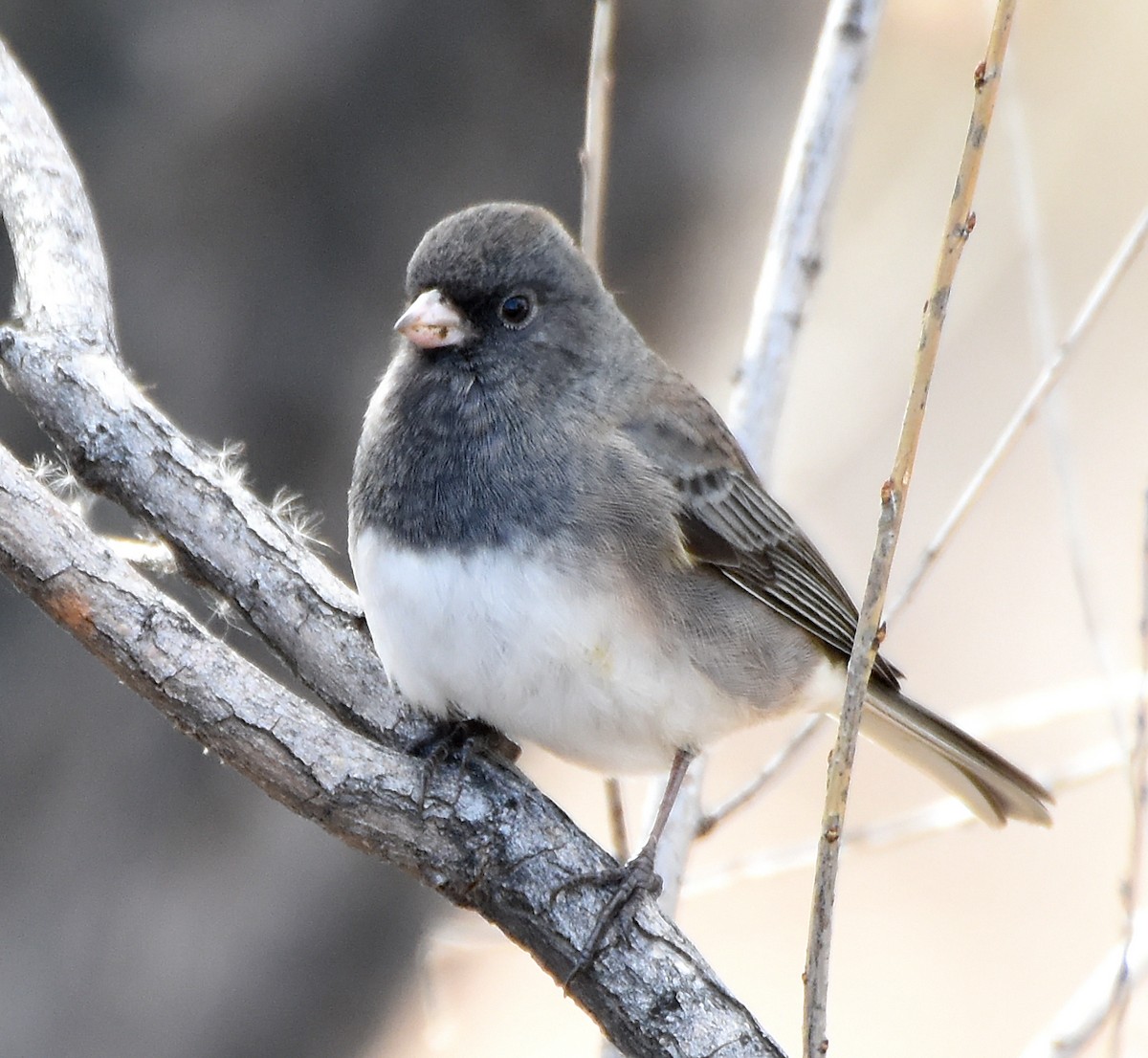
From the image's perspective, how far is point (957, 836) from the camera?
5.19 meters

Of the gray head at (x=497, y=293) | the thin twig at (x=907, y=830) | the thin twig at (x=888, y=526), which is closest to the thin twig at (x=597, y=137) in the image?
the gray head at (x=497, y=293)

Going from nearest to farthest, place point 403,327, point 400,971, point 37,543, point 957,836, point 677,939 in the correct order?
point 37,543 < point 677,939 < point 403,327 < point 400,971 < point 957,836

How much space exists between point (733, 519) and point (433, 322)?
574 millimetres

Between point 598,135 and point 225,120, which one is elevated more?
point 225,120

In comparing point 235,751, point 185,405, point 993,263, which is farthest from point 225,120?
point 993,263

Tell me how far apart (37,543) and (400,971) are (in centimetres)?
189

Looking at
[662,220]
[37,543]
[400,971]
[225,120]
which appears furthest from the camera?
[400,971]

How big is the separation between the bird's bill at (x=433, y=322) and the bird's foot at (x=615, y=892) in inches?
31.4

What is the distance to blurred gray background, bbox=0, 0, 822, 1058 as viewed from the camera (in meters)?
2.65

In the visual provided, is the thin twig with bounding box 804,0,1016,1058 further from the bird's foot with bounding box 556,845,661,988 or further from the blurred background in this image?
the blurred background

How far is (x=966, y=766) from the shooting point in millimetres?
2404

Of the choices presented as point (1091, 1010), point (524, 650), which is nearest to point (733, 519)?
point (524, 650)

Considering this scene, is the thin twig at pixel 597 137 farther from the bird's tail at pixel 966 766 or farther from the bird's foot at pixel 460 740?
the bird's tail at pixel 966 766

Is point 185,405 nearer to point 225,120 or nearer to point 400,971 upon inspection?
point 225,120
